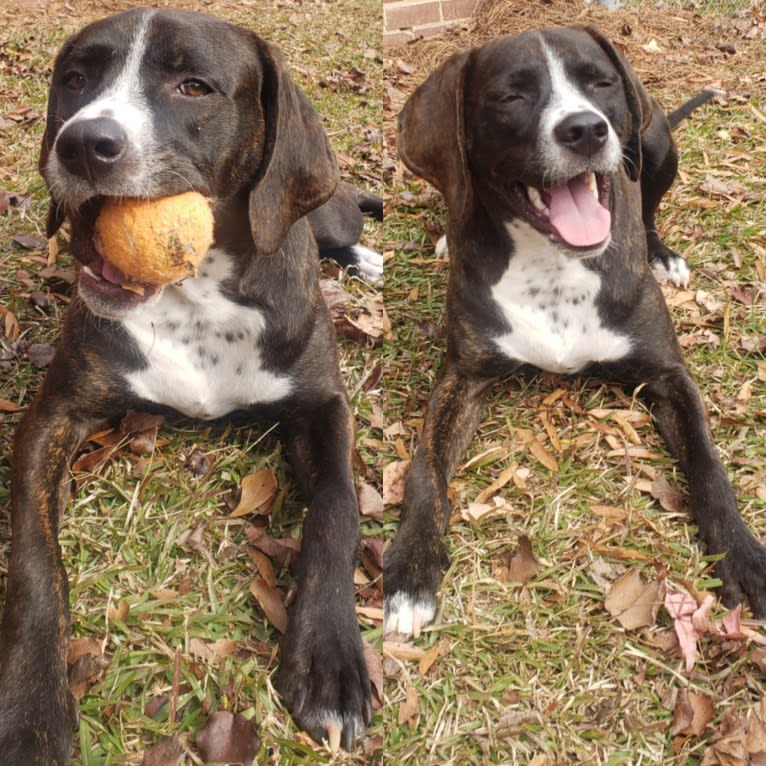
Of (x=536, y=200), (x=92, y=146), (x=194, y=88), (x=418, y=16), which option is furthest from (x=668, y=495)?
(x=418, y=16)

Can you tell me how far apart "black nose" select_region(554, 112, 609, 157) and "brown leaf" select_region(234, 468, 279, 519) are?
166cm

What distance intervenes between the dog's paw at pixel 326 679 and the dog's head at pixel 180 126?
3.81 feet

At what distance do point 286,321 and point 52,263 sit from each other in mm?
1929

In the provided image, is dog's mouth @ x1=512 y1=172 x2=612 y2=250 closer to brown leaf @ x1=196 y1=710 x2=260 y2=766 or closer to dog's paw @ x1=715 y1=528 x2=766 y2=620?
dog's paw @ x1=715 y1=528 x2=766 y2=620

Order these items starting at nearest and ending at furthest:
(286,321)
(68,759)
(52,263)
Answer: (68,759) < (286,321) < (52,263)

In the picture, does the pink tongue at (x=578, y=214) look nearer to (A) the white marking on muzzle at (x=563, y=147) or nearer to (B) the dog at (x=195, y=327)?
(A) the white marking on muzzle at (x=563, y=147)

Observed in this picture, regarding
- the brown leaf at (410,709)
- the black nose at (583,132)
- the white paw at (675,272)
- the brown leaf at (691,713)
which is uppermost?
the black nose at (583,132)

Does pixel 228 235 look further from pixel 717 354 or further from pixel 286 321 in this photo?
pixel 717 354

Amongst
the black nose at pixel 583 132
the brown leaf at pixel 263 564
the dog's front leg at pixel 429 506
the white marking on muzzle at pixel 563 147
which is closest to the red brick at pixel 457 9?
the white marking on muzzle at pixel 563 147

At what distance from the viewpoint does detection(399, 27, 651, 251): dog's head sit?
123 inches

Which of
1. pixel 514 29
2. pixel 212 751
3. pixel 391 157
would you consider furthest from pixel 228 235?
pixel 514 29

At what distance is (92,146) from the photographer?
2.31m

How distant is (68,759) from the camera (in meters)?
2.15

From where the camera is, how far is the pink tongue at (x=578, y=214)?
322 cm
